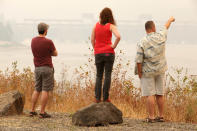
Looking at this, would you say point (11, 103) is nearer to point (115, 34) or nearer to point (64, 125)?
point (64, 125)

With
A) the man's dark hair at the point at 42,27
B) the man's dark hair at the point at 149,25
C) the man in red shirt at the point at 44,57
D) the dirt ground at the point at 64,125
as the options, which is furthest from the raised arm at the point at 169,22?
the man's dark hair at the point at 42,27

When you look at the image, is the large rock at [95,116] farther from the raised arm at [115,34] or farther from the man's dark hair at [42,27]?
the man's dark hair at [42,27]

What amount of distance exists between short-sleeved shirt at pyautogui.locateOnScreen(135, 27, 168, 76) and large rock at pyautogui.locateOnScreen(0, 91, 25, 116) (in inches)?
113

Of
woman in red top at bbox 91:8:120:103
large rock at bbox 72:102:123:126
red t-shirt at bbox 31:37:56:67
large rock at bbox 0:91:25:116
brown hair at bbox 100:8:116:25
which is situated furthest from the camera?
large rock at bbox 0:91:25:116

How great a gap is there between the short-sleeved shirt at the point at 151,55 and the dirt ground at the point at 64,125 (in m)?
1.00

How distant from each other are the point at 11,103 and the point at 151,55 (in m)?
3.24

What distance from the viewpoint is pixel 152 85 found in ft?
22.2

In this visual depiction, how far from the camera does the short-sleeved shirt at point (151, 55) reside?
671 centimetres

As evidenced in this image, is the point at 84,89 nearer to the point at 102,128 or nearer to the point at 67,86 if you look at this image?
the point at 67,86

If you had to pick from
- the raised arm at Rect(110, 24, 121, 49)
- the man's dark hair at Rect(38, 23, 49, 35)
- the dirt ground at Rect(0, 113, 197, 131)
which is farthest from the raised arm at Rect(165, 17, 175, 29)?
the man's dark hair at Rect(38, 23, 49, 35)

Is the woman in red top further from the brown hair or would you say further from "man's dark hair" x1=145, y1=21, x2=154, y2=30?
"man's dark hair" x1=145, y1=21, x2=154, y2=30

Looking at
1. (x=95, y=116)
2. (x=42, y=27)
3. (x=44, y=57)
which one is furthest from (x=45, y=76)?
(x=95, y=116)

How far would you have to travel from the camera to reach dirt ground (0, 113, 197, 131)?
6.26 m

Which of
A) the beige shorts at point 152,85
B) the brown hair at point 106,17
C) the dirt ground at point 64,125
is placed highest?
the brown hair at point 106,17
